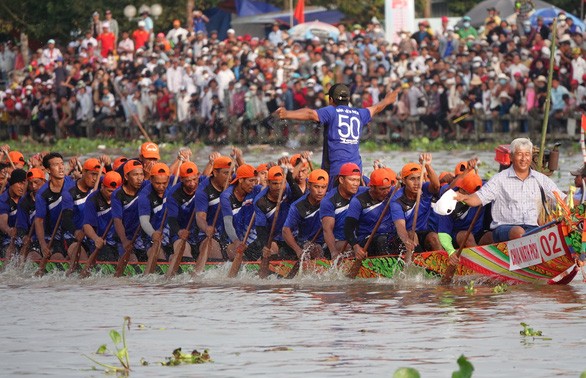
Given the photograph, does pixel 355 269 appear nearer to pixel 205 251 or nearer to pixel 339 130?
pixel 339 130

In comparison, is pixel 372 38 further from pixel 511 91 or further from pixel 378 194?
pixel 378 194

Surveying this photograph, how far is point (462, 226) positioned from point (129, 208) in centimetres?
363

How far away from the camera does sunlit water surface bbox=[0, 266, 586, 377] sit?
10.0 m

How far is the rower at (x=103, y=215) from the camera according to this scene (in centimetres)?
1606

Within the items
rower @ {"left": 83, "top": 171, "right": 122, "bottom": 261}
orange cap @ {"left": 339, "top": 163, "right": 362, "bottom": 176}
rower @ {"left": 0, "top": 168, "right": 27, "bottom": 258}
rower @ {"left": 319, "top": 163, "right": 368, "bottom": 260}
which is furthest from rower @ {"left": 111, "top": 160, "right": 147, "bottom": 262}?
orange cap @ {"left": 339, "top": 163, "right": 362, "bottom": 176}

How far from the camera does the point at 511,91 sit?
27.0 m

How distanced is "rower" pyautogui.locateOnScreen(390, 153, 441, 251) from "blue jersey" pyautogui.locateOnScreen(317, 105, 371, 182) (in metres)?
1.17

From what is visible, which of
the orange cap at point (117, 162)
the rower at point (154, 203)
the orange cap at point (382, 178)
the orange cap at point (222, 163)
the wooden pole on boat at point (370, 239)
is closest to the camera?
the wooden pole on boat at point (370, 239)

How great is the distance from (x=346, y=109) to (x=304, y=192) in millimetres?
901

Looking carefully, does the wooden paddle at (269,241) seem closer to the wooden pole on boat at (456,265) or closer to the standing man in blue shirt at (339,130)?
the standing man in blue shirt at (339,130)

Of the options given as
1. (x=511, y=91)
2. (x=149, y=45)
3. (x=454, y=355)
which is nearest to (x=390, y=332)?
(x=454, y=355)

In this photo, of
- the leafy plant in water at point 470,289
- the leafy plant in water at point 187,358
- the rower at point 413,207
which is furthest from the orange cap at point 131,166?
Answer: the leafy plant in water at point 187,358

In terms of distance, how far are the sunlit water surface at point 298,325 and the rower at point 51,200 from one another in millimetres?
1169

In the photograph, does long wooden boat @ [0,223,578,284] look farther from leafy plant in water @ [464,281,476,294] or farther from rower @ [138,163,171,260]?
rower @ [138,163,171,260]
